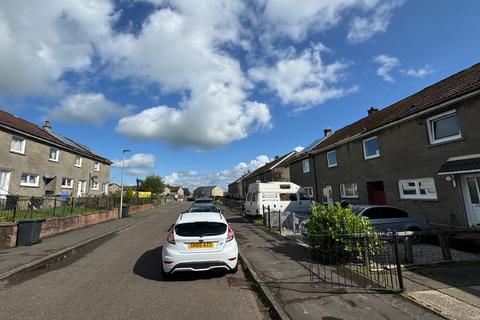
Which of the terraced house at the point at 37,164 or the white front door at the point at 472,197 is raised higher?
the terraced house at the point at 37,164

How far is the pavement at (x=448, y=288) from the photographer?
461 cm

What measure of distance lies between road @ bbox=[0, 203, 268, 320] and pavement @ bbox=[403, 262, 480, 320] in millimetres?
2931

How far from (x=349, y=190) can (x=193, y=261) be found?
15.0 metres

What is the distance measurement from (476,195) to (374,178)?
5.75 meters

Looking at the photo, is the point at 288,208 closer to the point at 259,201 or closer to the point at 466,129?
the point at 259,201

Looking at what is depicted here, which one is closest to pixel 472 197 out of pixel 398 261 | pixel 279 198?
pixel 398 261

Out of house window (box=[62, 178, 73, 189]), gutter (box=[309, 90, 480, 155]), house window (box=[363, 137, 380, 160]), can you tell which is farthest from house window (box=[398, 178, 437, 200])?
house window (box=[62, 178, 73, 189])

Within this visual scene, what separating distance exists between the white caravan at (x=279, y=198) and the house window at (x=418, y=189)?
687 cm

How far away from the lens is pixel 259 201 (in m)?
19.6

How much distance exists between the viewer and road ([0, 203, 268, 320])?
479 cm

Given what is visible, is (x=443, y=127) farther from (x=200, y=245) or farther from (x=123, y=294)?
(x=123, y=294)

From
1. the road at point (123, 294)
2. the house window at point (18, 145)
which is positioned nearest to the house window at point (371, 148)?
the road at point (123, 294)

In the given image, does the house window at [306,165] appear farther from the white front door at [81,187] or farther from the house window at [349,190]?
the white front door at [81,187]

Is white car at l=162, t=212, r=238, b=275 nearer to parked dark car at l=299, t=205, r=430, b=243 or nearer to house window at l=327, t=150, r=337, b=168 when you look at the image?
parked dark car at l=299, t=205, r=430, b=243
